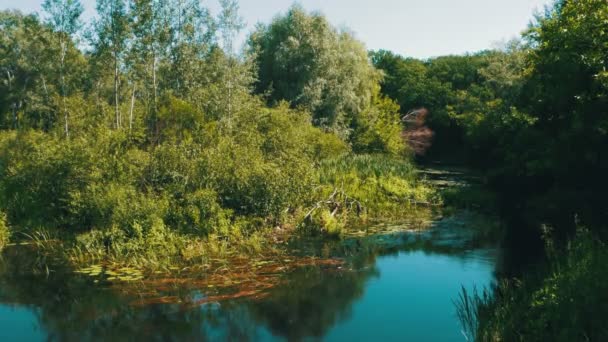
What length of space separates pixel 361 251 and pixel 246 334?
260 inches

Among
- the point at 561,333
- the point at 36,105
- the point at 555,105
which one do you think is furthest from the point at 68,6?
the point at 36,105

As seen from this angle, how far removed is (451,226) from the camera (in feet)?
65.6

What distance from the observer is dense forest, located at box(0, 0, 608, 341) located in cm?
1263

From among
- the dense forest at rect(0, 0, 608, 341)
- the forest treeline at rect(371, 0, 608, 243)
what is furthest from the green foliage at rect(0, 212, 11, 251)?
the forest treeline at rect(371, 0, 608, 243)

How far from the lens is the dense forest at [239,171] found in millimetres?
12633

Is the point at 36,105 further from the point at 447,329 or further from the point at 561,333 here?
the point at 561,333

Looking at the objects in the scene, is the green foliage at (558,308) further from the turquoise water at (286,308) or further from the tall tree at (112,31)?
the tall tree at (112,31)

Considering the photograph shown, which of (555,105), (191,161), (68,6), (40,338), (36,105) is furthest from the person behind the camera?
(36,105)

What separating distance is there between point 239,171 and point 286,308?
6.45m

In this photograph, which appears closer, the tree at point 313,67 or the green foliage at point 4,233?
the green foliage at point 4,233

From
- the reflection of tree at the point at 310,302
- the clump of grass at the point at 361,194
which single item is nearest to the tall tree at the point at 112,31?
the clump of grass at the point at 361,194

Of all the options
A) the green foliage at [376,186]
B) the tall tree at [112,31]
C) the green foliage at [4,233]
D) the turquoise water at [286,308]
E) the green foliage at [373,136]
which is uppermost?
the tall tree at [112,31]

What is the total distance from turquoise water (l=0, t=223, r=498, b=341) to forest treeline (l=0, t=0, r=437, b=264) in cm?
232

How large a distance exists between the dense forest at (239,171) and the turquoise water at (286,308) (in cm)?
116
